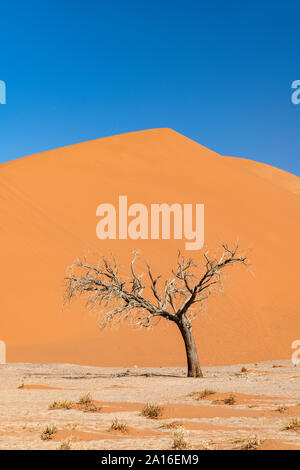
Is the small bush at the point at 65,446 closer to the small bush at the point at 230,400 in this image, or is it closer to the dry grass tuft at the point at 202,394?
the small bush at the point at 230,400

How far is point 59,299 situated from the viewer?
25.6 meters

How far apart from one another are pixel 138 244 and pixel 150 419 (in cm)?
2367

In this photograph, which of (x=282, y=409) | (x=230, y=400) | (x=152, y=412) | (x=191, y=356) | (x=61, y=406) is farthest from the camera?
(x=191, y=356)

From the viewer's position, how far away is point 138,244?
31.4 metres

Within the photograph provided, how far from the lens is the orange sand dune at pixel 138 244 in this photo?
74.7 feet

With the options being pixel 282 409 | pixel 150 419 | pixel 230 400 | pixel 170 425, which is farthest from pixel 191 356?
pixel 170 425

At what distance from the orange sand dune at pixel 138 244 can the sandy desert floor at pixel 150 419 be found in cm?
774

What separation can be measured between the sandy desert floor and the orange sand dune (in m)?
7.74

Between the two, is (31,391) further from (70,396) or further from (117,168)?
(117,168)

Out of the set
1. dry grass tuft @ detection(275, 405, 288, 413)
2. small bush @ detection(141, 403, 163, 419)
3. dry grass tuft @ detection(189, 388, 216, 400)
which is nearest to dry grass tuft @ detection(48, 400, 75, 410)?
small bush @ detection(141, 403, 163, 419)

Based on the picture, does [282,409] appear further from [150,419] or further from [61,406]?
[61,406]

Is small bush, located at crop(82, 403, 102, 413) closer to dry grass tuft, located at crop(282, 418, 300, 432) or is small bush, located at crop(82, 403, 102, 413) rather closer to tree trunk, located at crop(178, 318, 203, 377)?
dry grass tuft, located at crop(282, 418, 300, 432)

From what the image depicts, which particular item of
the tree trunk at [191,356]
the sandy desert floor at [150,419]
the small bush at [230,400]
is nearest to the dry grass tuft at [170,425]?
the sandy desert floor at [150,419]
